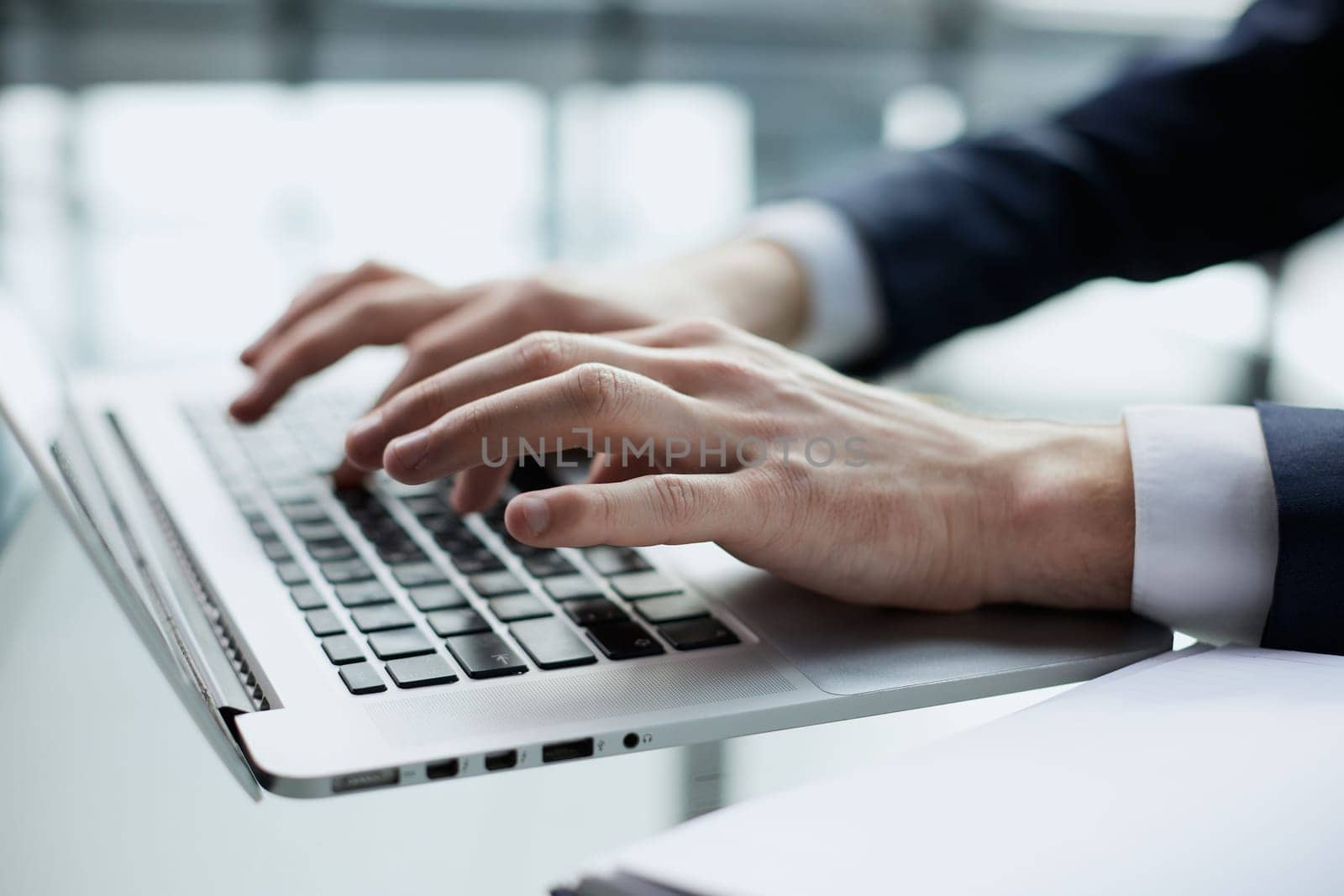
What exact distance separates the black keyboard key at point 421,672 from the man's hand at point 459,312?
0.22 m

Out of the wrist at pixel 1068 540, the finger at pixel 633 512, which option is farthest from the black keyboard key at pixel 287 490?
the wrist at pixel 1068 540

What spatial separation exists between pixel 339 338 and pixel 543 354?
0.68 ft

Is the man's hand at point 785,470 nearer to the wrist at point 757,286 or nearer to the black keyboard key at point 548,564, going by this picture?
the black keyboard key at point 548,564

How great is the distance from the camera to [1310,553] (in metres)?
0.46

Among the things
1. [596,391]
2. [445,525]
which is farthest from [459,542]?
[596,391]

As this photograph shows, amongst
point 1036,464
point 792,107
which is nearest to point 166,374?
point 1036,464

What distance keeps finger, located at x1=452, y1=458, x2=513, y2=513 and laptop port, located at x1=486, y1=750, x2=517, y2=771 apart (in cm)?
18

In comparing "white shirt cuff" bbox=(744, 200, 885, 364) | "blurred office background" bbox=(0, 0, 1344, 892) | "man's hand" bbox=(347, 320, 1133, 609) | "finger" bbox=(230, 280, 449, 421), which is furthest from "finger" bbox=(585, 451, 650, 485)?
"blurred office background" bbox=(0, 0, 1344, 892)

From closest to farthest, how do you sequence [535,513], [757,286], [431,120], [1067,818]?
[1067,818]
[535,513]
[757,286]
[431,120]

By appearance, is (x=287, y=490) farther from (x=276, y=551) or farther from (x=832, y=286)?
(x=832, y=286)

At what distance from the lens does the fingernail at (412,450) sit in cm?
49

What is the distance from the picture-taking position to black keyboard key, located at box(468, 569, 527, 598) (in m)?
0.50

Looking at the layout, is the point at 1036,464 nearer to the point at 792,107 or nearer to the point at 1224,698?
the point at 1224,698

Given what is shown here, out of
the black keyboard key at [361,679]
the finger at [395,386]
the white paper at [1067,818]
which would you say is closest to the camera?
the white paper at [1067,818]
